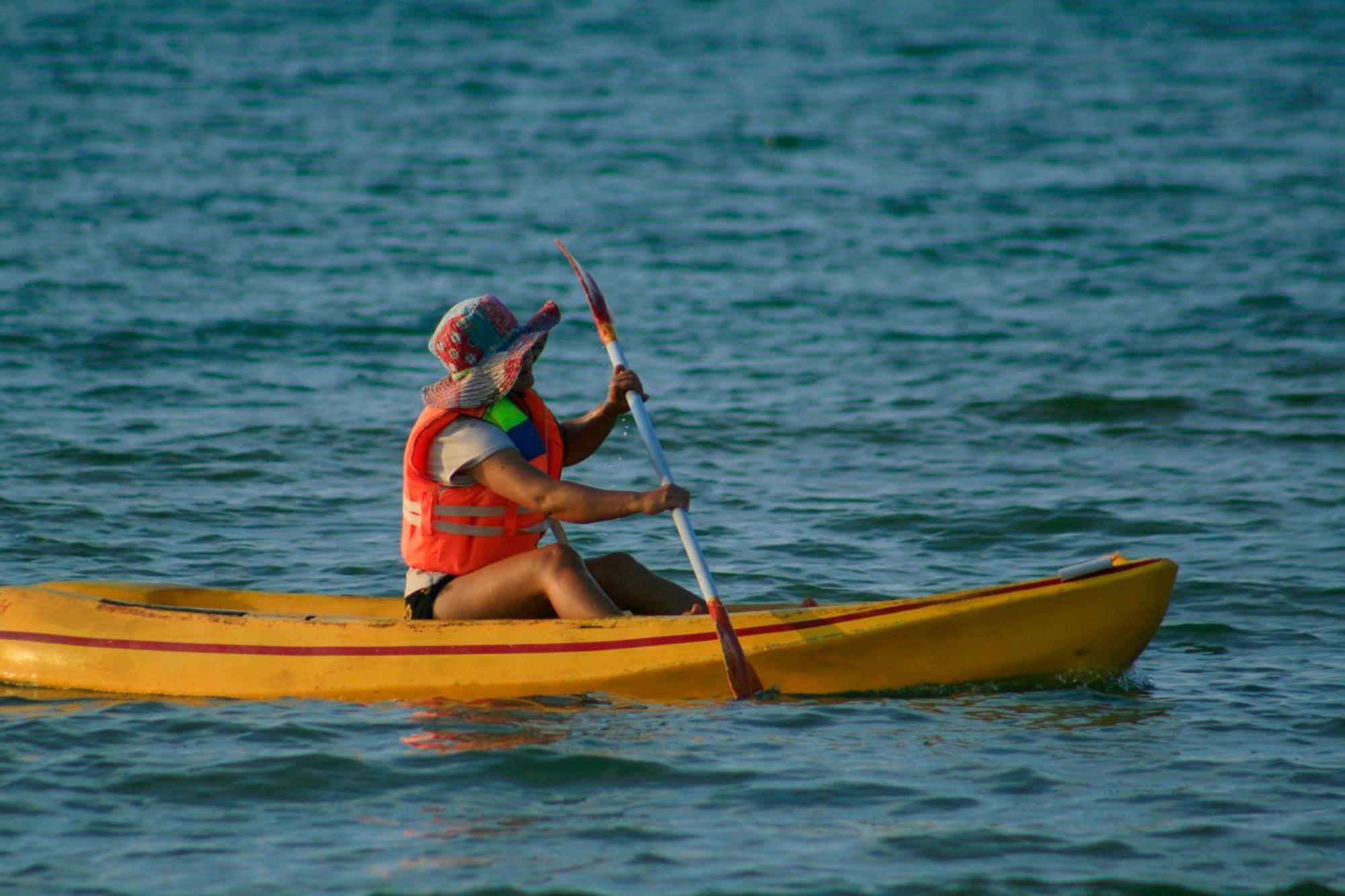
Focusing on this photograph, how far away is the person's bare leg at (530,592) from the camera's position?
514 centimetres

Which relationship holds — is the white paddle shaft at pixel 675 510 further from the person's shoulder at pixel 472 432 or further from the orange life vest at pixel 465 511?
the person's shoulder at pixel 472 432

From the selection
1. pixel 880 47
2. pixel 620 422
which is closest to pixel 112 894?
pixel 620 422

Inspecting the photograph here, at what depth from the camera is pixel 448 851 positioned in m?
4.13

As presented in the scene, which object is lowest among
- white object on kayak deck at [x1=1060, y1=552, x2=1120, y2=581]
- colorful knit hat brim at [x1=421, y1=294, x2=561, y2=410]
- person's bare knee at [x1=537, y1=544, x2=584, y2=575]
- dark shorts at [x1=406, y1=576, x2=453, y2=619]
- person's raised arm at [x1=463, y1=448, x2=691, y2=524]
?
dark shorts at [x1=406, y1=576, x2=453, y2=619]

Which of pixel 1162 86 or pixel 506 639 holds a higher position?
pixel 1162 86

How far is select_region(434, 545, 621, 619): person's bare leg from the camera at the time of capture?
5.14 meters

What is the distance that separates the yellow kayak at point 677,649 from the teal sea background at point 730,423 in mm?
89

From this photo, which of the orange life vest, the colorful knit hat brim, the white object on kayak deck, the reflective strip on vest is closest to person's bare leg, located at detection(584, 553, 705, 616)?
the orange life vest

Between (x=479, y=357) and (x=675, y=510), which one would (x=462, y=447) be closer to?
(x=479, y=357)

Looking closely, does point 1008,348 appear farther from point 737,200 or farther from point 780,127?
point 780,127

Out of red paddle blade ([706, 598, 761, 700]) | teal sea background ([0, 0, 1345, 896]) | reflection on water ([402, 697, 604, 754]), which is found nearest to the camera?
teal sea background ([0, 0, 1345, 896])

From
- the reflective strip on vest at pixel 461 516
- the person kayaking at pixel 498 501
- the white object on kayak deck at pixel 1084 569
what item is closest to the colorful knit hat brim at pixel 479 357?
the person kayaking at pixel 498 501

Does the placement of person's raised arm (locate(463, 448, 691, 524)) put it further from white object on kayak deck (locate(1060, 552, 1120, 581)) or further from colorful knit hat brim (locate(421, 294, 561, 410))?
white object on kayak deck (locate(1060, 552, 1120, 581))

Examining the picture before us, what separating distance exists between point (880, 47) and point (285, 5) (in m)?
12.1
